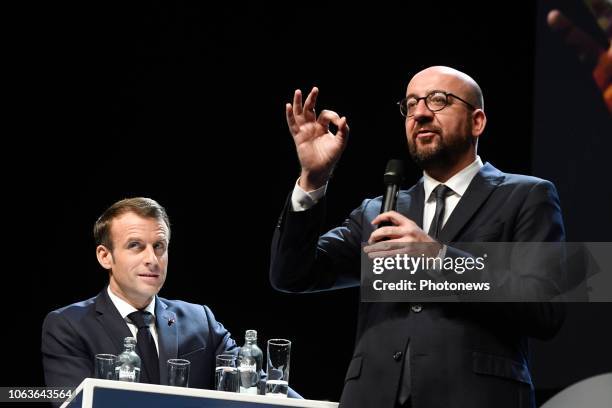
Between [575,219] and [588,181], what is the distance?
0.15m

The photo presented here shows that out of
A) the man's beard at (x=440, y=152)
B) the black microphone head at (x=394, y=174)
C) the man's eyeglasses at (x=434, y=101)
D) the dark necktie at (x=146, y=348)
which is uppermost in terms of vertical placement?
the man's eyeglasses at (x=434, y=101)

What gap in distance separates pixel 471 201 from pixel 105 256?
1.63m

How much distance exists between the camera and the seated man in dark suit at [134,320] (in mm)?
3283

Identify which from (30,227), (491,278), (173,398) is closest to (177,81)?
(30,227)

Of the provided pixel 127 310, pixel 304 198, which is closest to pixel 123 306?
pixel 127 310

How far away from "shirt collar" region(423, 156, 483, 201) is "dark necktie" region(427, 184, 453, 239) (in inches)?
0.6

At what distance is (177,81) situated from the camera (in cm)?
467

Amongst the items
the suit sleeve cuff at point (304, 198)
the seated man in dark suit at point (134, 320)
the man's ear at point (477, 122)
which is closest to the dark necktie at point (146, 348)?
the seated man in dark suit at point (134, 320)

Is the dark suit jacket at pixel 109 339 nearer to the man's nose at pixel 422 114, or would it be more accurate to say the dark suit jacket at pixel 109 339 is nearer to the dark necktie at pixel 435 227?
the dark necktie at pixel 435 227

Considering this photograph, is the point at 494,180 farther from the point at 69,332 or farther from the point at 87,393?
the point at 69,332

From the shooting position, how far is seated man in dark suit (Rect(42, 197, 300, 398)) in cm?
328

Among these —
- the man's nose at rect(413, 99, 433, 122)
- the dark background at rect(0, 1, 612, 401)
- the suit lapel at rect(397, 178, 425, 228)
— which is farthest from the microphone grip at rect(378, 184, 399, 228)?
the dark background at rect(0, 1, 612, 401)

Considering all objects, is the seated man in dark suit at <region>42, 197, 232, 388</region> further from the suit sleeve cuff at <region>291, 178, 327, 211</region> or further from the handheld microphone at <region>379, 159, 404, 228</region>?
the handheld microphone at <region>379, 159, 404, 228</region>

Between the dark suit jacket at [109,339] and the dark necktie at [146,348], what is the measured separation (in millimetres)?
24
